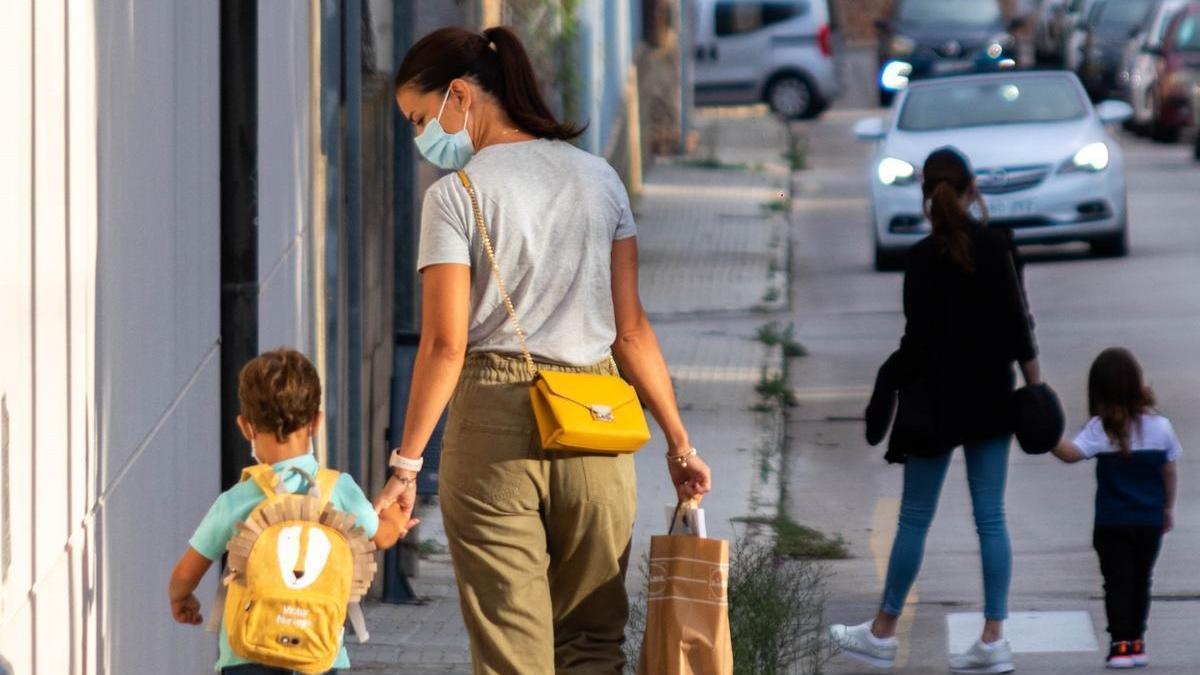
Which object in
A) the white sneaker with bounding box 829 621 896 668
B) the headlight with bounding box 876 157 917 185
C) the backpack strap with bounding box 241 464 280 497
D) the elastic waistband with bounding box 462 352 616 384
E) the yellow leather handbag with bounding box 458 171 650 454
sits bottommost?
the white sneaker with bounding box 829 621 896 668

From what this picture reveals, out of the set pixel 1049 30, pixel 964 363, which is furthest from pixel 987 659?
pixel 1049 30

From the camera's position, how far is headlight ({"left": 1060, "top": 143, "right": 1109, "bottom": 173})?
16938 millimetres

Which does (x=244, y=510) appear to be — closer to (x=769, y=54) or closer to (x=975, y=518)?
(x=975, y=518)

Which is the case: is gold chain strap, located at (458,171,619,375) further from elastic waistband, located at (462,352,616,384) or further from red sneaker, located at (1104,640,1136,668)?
red sneaker, located at (1104,640,1136,668)

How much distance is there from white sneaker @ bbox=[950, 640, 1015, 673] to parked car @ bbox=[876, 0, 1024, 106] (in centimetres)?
2647

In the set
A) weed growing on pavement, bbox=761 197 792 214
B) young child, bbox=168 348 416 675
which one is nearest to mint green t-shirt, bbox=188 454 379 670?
young child, bbox=168 348 416 675

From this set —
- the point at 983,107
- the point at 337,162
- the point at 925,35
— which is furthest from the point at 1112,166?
the point at 925,35

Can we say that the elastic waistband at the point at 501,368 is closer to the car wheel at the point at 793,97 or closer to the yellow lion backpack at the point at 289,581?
the yellow lion backpack at the point at 289,581

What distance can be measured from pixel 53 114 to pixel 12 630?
84 centimetres

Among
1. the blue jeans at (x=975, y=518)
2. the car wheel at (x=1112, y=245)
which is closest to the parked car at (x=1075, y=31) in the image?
the car wheel at (x=1112, y=245)

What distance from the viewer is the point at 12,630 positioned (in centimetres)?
310

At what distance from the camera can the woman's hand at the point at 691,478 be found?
193 inches

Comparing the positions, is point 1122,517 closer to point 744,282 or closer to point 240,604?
point 240,604

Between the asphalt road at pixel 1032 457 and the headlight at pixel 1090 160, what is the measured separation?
773 millimetres
